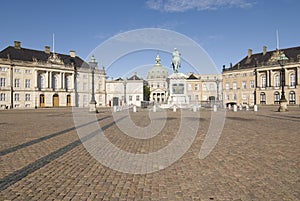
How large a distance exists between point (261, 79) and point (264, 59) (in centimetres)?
589

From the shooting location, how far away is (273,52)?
70.7 metres

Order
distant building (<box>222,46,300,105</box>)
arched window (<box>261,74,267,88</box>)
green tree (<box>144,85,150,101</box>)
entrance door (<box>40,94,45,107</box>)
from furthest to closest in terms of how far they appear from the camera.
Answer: green tree (<box>144,85,150,101</box>) → arched window (<box>261,74,267,88</box>) → entrance door (<box>40,94,45,107</box>) → distant building (<box>222,46,300,105</box>)

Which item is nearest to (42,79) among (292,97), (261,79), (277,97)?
(261,79)

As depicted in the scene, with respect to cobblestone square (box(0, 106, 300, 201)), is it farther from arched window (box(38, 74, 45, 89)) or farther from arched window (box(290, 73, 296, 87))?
arched window (box(290, 73, 296, 87))

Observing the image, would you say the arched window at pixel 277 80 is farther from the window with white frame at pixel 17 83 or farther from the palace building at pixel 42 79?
the window with white frame at pixel 17 83

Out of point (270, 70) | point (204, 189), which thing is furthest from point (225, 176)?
point (270, 70)

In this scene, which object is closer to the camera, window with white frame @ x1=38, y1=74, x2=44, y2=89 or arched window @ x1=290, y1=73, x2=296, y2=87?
arched window @ x1=290, y1=73, x2=296, y2=87

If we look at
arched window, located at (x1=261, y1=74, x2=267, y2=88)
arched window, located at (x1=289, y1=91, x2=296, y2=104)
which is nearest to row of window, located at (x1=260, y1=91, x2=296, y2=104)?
arched window, located at (x1=289, y1=91, x2=296, y2=104)

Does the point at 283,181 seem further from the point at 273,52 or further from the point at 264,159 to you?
the point at 273,52

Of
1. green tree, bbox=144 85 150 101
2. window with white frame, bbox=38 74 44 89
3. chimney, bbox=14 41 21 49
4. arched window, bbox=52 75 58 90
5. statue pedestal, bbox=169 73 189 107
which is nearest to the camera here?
statue pedestal, bbox=169 73 189 107

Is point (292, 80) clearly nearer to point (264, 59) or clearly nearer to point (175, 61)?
point (264, 59)

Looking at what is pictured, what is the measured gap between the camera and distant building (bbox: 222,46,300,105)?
209 feet

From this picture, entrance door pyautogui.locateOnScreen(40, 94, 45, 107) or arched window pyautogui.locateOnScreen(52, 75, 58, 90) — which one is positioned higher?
arched window pyautogui.locateOnScreen(52, 75, 58, 90)

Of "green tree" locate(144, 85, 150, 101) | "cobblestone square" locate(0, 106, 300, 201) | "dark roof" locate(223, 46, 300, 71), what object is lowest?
"cobblestone square" locate(0, 106, 300, 201)
